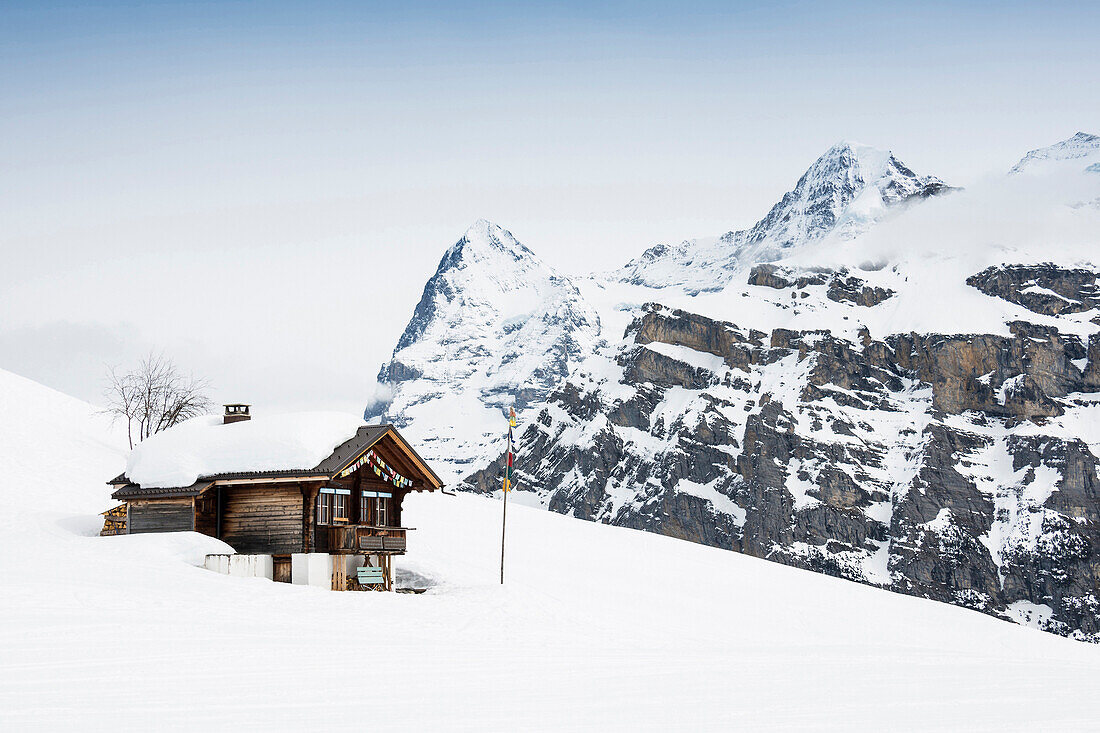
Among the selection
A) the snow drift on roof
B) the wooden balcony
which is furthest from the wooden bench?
the snow drift on roof

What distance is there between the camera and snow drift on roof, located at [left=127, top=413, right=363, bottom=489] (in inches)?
1107

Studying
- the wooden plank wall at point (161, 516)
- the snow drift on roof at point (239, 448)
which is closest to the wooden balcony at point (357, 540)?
the snow drift on roof at point (239, 448)

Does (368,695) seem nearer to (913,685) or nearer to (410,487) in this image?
(913,685)

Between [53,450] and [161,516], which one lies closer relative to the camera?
[161,516]

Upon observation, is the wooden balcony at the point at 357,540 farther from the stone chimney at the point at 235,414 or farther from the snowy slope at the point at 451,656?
the stone chimney at the point at 235,414

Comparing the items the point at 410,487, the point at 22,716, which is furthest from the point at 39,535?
the point at 22,716

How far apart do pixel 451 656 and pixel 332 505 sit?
15.5 m

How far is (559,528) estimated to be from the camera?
46.1m

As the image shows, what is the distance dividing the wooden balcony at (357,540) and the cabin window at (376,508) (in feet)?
1.65

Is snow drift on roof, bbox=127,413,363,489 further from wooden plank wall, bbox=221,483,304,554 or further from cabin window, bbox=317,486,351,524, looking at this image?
cabin window, bbox=317,486,351,524

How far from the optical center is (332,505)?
29.3 metres

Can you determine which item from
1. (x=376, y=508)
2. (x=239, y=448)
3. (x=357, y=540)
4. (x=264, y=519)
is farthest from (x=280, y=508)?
(x=376, y=508)

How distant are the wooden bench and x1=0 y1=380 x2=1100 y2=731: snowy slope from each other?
1638mm

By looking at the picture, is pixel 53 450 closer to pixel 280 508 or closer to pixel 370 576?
pixel 280 508
